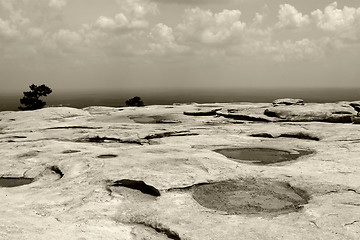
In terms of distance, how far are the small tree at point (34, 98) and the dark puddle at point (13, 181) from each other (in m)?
45.9

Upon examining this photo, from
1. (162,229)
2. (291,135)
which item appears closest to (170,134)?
(291,135)

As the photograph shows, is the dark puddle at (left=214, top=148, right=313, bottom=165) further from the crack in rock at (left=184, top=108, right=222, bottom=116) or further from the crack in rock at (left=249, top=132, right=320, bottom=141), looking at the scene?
the crack in rock at (left=184, top=108, right=222, bottom=116)

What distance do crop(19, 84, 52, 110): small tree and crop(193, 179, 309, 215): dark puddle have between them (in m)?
52.6

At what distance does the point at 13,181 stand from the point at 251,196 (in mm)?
10507

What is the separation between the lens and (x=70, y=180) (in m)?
14.2

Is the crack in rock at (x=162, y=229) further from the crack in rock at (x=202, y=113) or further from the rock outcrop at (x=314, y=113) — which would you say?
the crack in rock at (x=202, y=113)

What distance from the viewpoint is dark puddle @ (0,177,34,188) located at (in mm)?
15516

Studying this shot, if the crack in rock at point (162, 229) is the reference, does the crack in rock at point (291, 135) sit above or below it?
above

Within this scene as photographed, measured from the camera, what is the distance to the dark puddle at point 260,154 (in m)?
18.3

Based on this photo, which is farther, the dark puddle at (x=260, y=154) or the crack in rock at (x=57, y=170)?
the dark puddle at (x=260, y=154)

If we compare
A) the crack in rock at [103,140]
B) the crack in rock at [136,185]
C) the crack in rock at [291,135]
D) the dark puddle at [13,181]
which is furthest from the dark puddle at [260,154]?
the dark puddle at [13,181]

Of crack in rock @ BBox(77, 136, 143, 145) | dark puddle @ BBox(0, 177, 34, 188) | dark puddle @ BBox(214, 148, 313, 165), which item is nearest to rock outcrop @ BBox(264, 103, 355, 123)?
dark puddle @ BBox(214, 148, 313, 165)

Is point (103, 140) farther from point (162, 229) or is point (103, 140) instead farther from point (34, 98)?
point (34, 98)

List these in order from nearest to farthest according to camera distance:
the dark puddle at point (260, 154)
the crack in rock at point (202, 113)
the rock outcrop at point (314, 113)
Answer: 1. the dark puddle at point (260, 154)
2. the rock outcrop at point (314, 113)
3. the crack in rock at point (202, 113)
